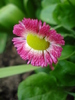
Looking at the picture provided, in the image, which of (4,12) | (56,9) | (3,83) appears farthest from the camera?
(4,12)

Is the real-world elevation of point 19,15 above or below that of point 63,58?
above

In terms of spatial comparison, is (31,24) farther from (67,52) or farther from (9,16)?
(9,16)

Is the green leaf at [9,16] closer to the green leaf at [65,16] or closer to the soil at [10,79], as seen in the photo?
the soil at [10,79]

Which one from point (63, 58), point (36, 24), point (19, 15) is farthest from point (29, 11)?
point (36, 24)

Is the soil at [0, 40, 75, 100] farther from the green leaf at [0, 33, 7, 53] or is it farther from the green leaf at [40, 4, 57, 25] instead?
the green leaf at [40, 4, 57, 25]

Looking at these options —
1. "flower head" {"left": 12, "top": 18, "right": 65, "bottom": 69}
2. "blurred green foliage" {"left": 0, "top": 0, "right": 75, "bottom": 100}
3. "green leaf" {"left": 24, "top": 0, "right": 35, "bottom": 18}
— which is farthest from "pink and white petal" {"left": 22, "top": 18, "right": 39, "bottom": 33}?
"green leaf" {"left": 24, "top": 0, "right": 35, "bottom": 18}

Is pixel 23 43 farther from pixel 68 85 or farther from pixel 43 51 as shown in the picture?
pixel 68 85

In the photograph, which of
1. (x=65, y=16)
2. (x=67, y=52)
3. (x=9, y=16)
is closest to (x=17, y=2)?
(x=9, y=16)
